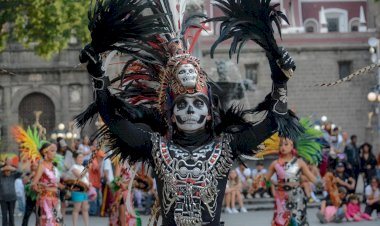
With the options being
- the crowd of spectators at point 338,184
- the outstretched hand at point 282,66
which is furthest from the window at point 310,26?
the outstretched hand at point 282,66

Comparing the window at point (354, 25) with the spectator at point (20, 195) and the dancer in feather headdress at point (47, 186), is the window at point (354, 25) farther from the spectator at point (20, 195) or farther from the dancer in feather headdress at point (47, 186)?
the dancer in feather headdress at point (47, 186)

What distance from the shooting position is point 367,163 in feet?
80.6

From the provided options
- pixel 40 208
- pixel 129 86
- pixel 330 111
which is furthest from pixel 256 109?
pixel 330 111

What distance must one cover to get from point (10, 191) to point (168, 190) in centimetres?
1085

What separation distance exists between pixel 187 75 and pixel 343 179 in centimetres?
1415

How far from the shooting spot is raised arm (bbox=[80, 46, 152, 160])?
7.22 meters

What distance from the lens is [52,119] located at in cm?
5572

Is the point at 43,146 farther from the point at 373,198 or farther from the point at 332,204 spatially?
the point at 373,198

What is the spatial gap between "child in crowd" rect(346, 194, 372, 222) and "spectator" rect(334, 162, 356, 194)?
32cm

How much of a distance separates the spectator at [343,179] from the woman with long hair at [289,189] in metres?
7.15

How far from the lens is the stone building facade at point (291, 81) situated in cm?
5372

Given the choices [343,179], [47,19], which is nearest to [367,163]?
[343,179]

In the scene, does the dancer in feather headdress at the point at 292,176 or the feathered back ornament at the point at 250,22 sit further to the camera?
the dancer in feather headdress at the point at 292,176

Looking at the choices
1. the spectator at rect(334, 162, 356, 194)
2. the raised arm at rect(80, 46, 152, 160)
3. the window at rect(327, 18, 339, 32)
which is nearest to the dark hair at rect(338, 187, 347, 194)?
the spectator at rect(334, 162, 356, 194)
